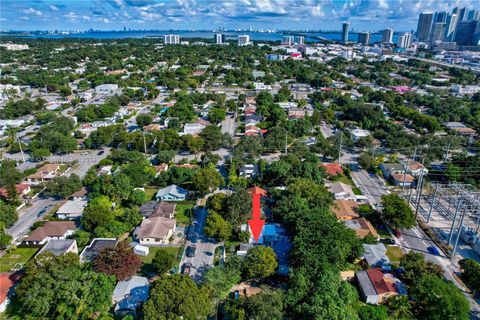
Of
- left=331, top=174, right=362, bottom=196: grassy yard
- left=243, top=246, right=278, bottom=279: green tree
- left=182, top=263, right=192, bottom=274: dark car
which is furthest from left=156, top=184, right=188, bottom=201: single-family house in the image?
left=331, top=174, right=362, bottom=196: grassy yard

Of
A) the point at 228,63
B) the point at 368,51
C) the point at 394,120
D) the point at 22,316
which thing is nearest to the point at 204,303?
the point at 22,316

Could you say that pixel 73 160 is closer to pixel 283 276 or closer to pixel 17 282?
pixel 17 282

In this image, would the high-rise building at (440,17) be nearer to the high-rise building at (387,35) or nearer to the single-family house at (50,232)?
the high-rise building at (387,35)

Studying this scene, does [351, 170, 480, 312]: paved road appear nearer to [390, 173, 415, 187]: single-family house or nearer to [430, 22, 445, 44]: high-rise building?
[390, 173, 415, 187]: single-family house

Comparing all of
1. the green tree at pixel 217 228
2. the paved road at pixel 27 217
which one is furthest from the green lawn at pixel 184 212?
the paved road at pixel 27 217

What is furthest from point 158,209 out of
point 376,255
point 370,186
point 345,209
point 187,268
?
point 370,186

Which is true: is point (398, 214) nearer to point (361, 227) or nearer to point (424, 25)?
point (361, 227)
